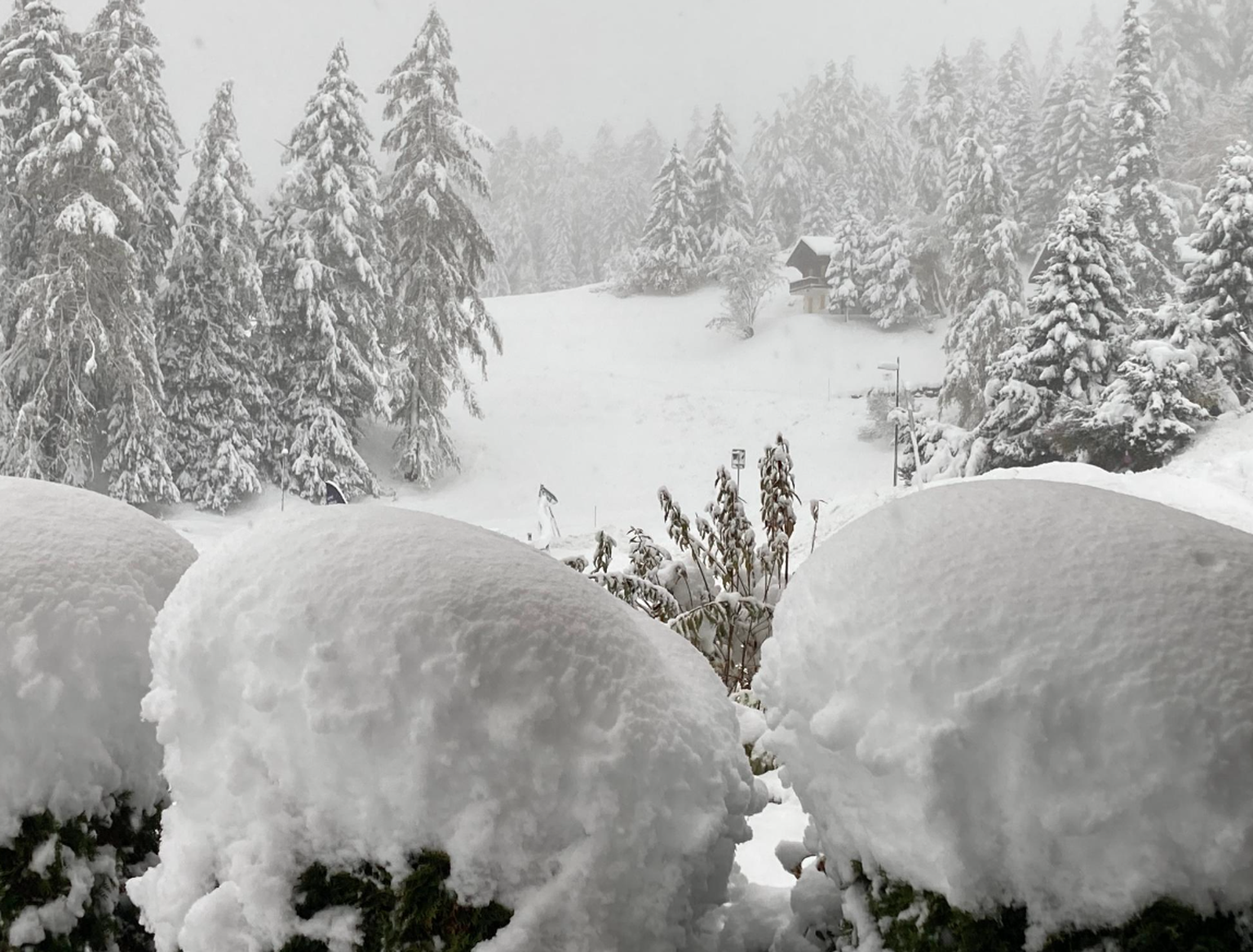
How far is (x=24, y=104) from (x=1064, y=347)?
8420 millimetres

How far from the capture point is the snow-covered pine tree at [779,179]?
17.5 m

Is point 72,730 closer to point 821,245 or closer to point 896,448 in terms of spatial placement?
point 896,448

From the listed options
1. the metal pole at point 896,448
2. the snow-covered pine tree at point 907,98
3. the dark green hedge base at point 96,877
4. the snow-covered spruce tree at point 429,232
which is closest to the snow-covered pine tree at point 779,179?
the snow-covered pine tree at point 907,98

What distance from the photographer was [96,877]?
94cm

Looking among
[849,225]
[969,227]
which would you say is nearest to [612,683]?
[969,227]

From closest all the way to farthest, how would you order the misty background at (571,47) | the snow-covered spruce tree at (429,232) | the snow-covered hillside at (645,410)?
the misty background at (571,47) → the snow-covered hillside at (645,410) → the snow-covered spruce tree at (429,232)

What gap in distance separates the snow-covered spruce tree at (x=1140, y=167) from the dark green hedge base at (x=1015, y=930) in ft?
35.9

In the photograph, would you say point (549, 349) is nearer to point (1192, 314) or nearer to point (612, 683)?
point (1192, 314)

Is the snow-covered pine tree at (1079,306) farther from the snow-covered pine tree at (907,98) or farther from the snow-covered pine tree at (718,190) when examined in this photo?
the snow-covered pine tree at (907,98)

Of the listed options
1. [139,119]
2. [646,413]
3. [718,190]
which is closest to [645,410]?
[646,413]

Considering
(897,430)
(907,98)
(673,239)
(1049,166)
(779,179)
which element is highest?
(907,98)

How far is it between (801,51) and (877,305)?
21.7ft

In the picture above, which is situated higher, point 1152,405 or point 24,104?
point 24,104

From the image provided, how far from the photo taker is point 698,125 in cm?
2142
